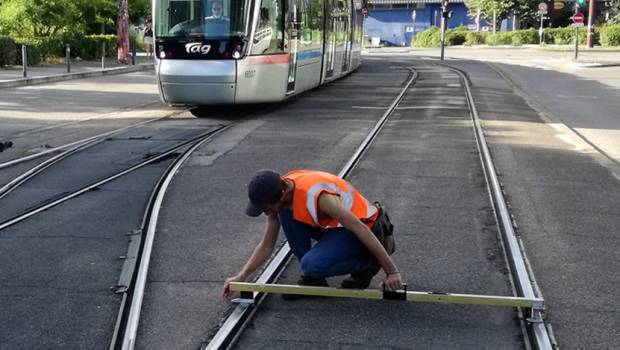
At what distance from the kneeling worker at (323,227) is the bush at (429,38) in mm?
69886

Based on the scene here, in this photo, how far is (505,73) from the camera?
31.6m

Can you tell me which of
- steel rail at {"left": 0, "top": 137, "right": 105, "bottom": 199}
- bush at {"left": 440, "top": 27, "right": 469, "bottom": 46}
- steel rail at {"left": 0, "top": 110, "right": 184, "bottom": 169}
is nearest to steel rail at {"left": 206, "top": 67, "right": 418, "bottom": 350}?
steel rail at {"left": 0, "top": 137, "right": 105, "bottom": 199}

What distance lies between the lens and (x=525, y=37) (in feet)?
224

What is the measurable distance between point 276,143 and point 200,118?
12.8 feet

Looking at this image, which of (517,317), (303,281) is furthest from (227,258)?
(517,317)

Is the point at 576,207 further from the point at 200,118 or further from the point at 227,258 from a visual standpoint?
the point at 200,118

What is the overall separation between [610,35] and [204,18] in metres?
47.8

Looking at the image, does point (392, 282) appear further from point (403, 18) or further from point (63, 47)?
point (403, 18)

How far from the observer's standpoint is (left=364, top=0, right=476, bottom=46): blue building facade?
92.6 metres

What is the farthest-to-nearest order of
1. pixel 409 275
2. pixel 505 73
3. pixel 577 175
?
pixel 505 73, pixel 577 175, pixel 409 275

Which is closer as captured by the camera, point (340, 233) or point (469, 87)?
point (340, 233)

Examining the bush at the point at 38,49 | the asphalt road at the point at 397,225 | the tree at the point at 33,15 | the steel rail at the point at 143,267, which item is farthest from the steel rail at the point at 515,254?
the tree at the point at 33,15

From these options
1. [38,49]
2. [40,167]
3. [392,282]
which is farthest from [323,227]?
[38,49]

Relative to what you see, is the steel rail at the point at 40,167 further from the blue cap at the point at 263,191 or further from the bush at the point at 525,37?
the bush at the point at 525,37
